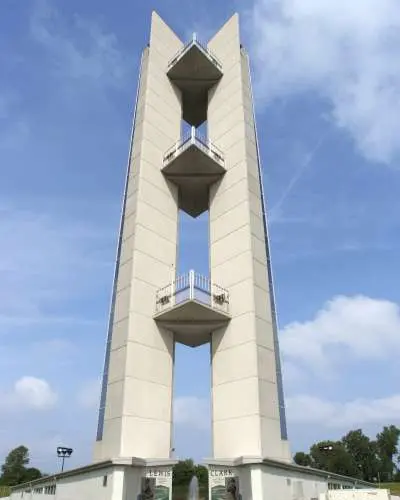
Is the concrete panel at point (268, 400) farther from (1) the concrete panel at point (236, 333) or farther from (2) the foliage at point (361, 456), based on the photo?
(2) the foliage at point (361, 456)

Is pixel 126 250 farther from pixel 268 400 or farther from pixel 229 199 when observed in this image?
pixel 268 400

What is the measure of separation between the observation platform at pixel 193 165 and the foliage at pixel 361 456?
286 ft

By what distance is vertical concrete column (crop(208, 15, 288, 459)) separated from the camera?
1827cm

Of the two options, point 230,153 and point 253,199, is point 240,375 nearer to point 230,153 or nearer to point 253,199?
point 253,199

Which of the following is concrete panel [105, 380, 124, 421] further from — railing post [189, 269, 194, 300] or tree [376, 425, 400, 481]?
tree [376, 425, 400, 481]

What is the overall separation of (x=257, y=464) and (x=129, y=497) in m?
4.81

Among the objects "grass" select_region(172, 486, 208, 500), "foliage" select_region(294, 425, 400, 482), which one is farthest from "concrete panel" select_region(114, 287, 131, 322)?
"foliage" select_region(294, 425, 400, 482)

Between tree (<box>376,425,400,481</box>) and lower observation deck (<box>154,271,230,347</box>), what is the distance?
334 ft

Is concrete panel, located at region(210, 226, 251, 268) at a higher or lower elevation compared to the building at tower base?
higher

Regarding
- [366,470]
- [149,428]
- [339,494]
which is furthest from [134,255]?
[366,470]

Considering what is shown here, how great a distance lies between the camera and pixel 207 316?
2053 centimetres

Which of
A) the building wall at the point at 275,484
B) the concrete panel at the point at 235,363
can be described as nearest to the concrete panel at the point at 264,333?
the concrete panel at the point at 235,363

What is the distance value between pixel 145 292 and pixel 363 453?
101m

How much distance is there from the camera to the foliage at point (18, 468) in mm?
82625
